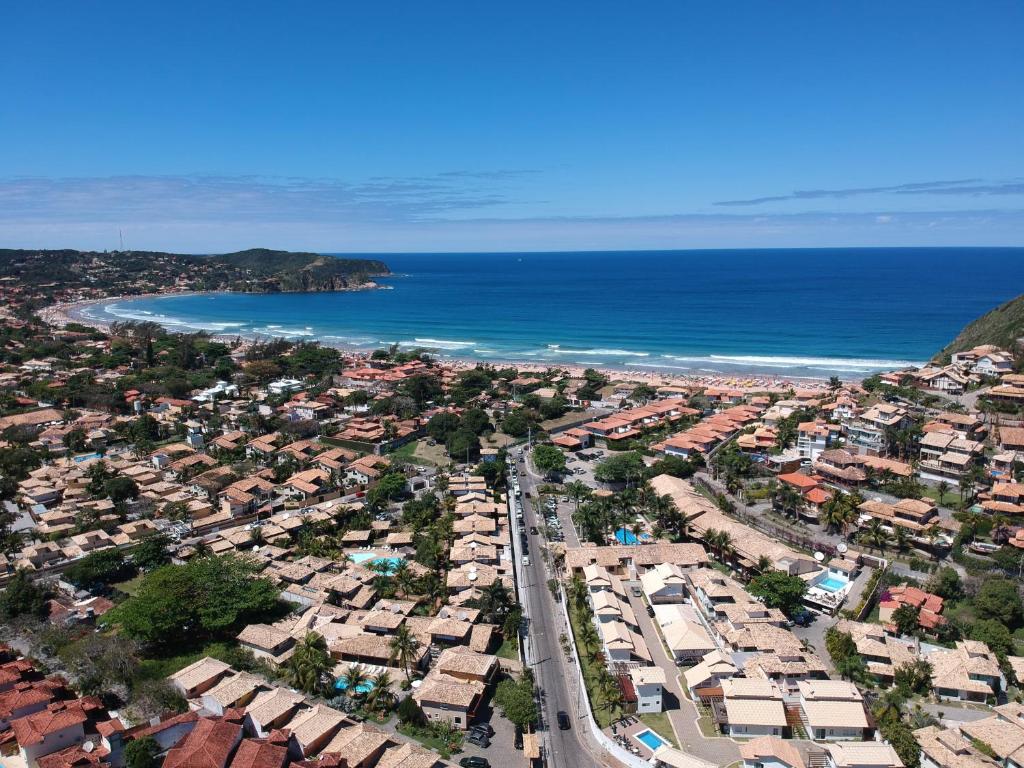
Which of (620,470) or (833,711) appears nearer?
(833,711)

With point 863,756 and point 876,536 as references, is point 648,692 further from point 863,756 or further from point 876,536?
point 876,536

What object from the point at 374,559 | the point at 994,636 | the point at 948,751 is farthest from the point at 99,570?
the point at 994,636

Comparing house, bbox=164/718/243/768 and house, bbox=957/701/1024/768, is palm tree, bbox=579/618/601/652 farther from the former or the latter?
house, bbox=164/718/243/768

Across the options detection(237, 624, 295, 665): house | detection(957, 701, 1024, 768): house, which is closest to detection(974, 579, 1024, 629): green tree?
detection(957, 701, 1024, 768): house

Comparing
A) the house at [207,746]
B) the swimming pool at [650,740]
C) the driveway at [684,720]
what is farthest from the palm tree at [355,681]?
the driveway at [684,720]

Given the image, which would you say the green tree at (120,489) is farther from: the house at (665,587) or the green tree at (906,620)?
the green tree at (906,620)
